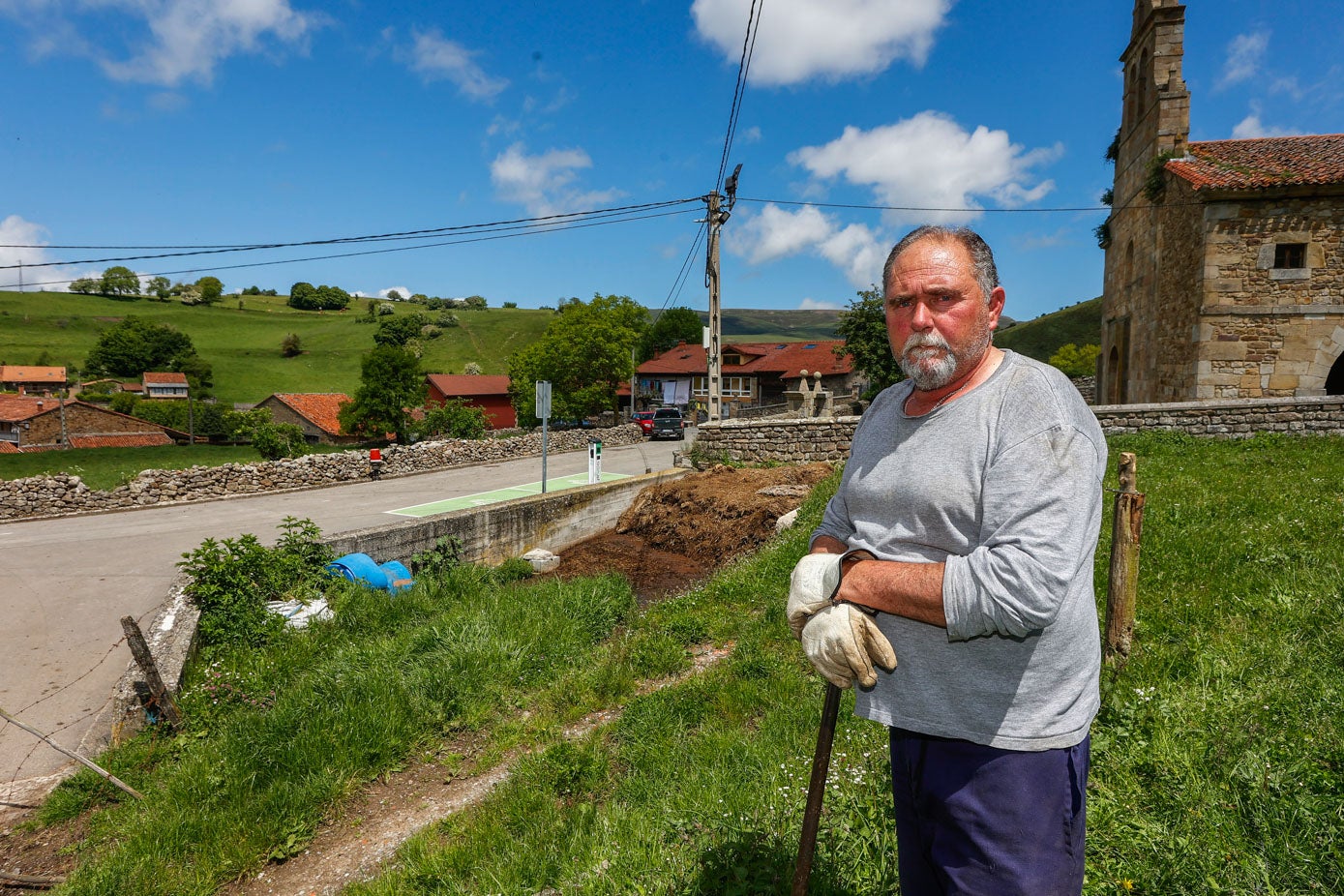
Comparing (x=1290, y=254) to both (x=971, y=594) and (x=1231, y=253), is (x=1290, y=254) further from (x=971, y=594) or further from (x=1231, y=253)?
(x=971, y=594)

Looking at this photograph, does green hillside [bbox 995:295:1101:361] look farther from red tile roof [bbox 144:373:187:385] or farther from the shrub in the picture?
red tile roof [bbox 144:373:187:385]

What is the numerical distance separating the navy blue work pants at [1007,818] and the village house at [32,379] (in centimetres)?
9773

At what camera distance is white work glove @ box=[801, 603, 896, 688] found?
165cm

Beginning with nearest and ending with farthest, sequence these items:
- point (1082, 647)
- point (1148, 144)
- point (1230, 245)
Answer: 1. point (1082, 647)
2. point (1230, 245)
3. point (1148, 144)

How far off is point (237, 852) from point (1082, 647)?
4.79 m

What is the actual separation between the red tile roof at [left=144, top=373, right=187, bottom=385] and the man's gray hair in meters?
92.8

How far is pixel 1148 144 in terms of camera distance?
17.0m

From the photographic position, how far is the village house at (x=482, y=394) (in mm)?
68438

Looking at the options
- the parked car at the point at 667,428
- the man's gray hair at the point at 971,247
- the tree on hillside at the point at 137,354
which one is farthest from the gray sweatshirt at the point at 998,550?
the tree on hillside at the point at 137,354

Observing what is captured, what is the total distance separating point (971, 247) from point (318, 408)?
2797 inches

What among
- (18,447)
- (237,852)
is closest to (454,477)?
(237,852)

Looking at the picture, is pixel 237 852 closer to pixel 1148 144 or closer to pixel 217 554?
pixel 217 554

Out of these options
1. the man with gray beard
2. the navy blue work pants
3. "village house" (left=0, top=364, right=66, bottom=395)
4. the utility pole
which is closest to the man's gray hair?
the man with gray beard

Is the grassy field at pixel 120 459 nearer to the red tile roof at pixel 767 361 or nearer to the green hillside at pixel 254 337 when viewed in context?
the green hillside at pixel 254 337
